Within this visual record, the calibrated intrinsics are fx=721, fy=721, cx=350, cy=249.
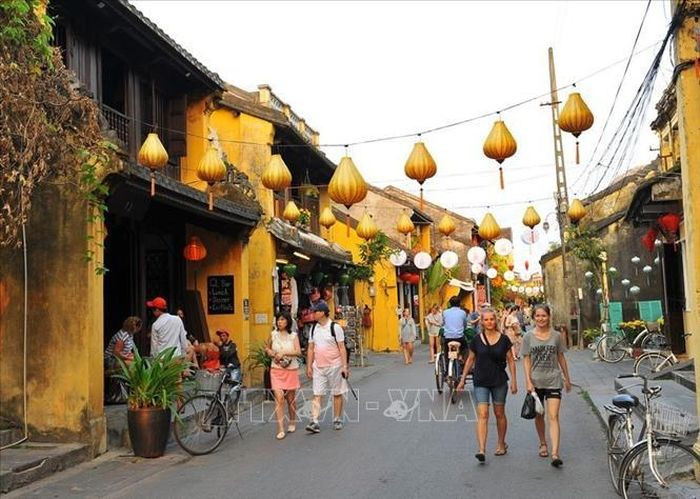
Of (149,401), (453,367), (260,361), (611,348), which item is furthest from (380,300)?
(149,401)

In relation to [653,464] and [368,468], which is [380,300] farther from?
[653,464]

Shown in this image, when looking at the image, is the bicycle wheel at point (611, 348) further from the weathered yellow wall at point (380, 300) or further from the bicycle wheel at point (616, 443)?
the bicycle wheel at point (616, 443)

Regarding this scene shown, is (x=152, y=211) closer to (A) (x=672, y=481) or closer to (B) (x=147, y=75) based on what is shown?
(B) (x=147, y=75)

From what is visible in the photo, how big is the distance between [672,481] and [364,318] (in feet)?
72.0

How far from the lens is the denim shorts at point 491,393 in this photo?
8.07 m

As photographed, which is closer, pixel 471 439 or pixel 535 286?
pixel 471 439

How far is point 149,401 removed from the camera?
9109 mm

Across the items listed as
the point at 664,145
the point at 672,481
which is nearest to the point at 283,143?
the point at 664,145

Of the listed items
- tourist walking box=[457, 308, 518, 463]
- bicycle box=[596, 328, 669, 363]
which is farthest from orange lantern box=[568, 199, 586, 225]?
tourist walking box=[457, 308, 518, 463]

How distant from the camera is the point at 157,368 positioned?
30.0ft

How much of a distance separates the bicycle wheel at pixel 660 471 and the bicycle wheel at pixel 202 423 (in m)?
5.32

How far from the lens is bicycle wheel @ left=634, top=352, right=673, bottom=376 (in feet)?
49.0

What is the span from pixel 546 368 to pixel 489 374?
63cm

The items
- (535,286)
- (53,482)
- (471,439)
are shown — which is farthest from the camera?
(535,286)
